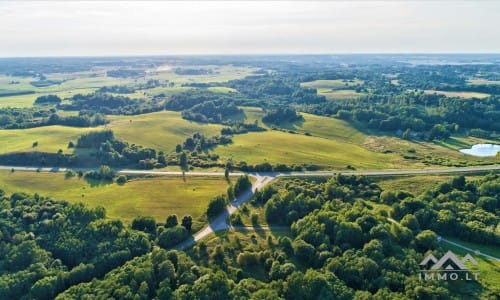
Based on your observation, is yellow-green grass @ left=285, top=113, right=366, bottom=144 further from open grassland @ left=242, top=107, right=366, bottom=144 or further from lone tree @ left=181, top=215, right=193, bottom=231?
lone tree @ left=181, top=215, right=193, bottom=231

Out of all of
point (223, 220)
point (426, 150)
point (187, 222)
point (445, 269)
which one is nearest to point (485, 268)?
point (445, 269)

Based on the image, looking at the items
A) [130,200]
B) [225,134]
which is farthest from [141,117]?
[130,200]

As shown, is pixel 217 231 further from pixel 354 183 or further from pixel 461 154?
pixel 461 154

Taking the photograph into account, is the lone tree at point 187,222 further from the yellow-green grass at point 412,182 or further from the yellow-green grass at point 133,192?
the yellow-green grass at point 412,182

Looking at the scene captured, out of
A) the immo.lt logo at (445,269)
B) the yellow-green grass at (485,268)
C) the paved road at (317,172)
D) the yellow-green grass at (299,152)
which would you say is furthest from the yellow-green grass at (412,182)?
the immo.lt logo at (445,269)

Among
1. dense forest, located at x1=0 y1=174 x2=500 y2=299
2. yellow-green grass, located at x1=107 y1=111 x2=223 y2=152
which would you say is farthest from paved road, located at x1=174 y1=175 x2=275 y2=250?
yellow-green grass, located at x1=107 y1=111 x2=223 y2=152

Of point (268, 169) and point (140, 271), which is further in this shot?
point (268, 169)

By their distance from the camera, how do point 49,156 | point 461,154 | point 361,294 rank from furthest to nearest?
point 461,154, point 49,156, point 361,294
